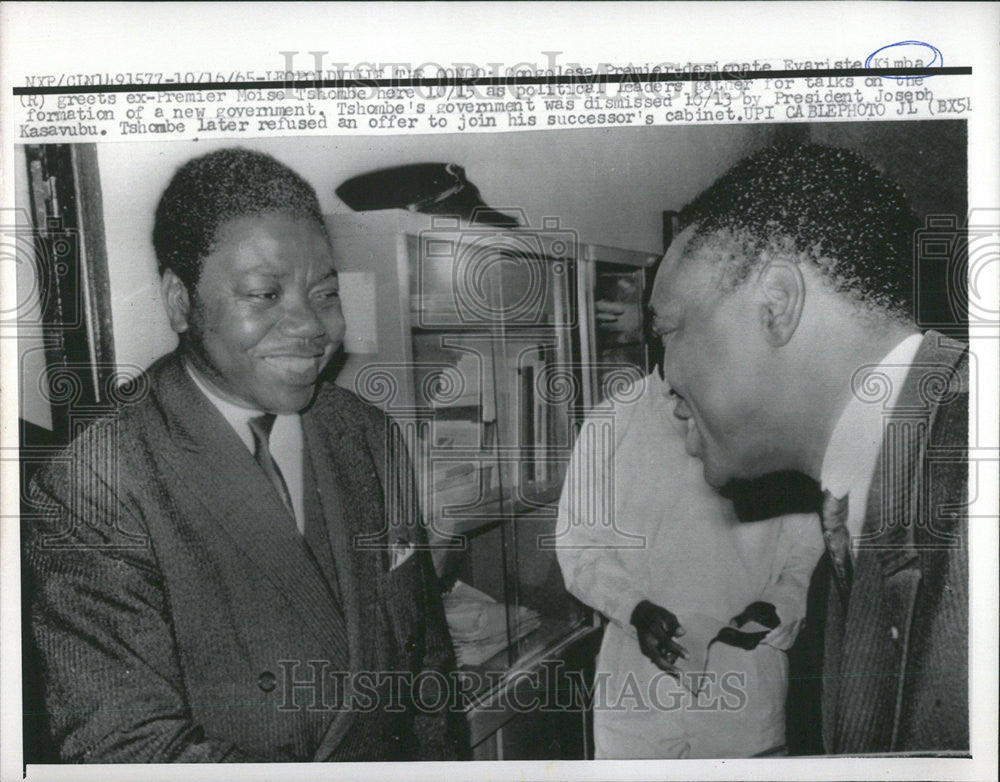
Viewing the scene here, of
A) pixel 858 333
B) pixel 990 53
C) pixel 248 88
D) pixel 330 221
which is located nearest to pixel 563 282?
pixel 330 221

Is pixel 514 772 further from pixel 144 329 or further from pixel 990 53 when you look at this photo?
pixel 990 53

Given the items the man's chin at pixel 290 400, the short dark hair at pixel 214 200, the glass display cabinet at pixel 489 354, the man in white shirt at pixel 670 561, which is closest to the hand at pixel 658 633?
the man in white shirt at pixel 670 561

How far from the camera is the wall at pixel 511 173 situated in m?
1.86

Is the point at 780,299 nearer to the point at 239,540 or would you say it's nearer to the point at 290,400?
the point at 290,400

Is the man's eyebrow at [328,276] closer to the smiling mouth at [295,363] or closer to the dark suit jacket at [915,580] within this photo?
the smiling mouth at [295,363]

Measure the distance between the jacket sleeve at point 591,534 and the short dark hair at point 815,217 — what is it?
16.9 inches

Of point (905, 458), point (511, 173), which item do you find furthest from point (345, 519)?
point (905, 458)

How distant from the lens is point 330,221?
1863mm

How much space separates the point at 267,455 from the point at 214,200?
1.68 ft

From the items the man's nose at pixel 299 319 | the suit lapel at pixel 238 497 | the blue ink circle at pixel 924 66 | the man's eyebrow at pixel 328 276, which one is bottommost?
the suit lapel at pixel 238 497

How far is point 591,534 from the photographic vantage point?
1.88 meters

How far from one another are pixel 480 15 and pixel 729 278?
0.71m

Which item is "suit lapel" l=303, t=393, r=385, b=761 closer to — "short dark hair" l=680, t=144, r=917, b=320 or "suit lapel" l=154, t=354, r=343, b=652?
"suit lapel" l=154, t=354, r=343, b=652

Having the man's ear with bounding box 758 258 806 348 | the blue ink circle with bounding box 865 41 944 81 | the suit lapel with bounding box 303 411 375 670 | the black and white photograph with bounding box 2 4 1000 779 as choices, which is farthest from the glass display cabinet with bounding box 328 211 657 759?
the blue ink circle with bounding box 865 41 944 81
